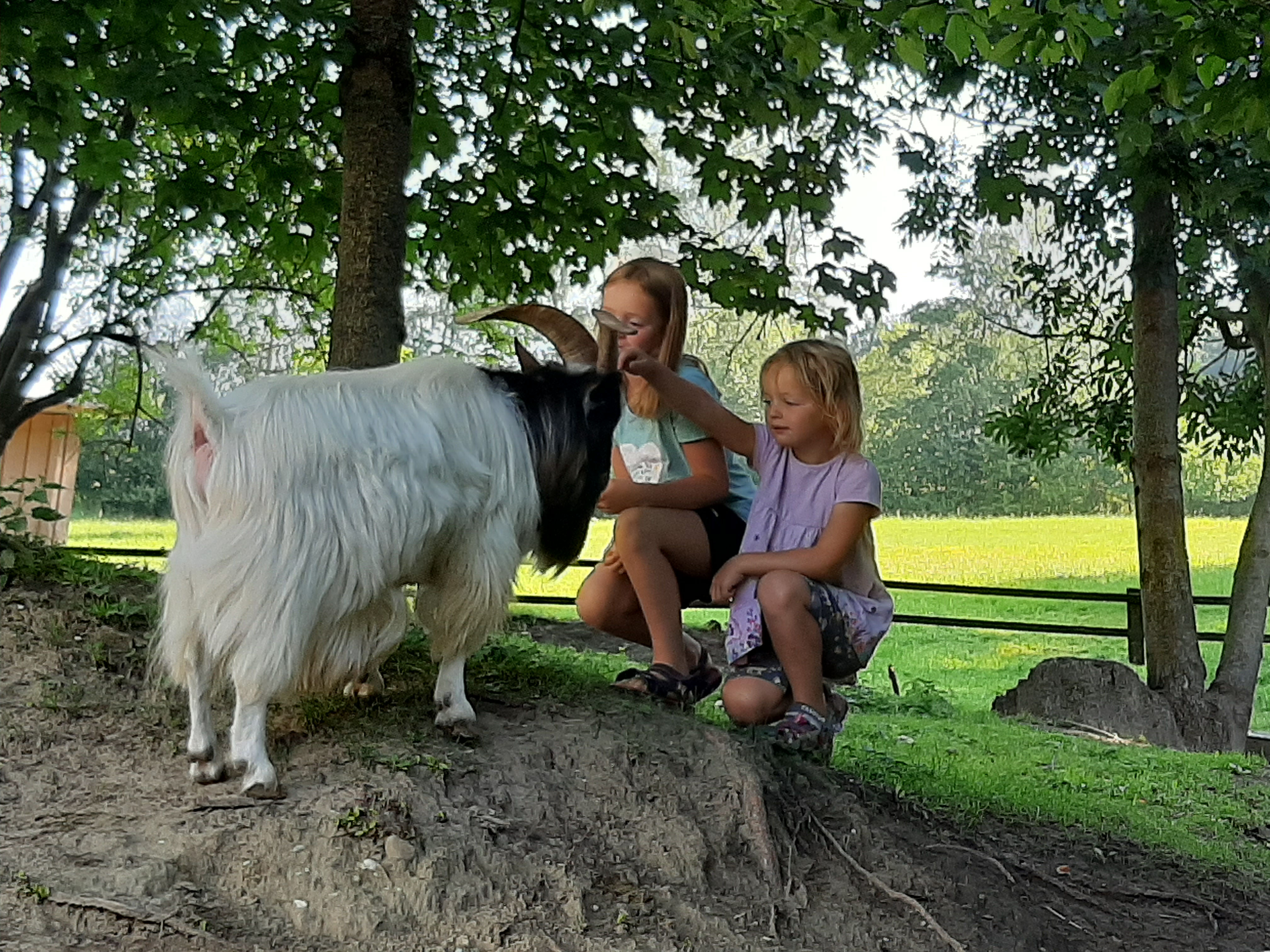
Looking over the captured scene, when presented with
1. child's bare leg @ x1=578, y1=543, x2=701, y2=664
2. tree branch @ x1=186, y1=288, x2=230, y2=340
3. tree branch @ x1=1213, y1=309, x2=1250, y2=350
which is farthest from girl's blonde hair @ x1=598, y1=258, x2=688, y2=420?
tree branch @ x1=1213, y1=309, x2=1250, y2=350

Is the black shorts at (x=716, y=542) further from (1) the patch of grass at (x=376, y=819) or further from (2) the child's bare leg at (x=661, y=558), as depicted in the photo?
(1) the patch of grass at (x=376, y=819)

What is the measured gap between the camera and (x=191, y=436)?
2891mm

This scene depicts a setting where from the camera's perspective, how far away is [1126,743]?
722 centimetres

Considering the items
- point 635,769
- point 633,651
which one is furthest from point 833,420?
→ point 633,651

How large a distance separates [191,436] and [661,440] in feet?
4.71

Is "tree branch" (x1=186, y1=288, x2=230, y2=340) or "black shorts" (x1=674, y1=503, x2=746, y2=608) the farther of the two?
"tree branch" (x1=186, y1=288, x2=230, y2=340)

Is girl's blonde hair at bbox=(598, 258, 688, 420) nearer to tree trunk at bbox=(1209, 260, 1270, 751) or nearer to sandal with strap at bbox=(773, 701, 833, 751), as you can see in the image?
sandal with strap at bbox=(773, 701, 833, 751)

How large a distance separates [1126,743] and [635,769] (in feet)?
16.4

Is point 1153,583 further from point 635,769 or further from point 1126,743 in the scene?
point 635,769

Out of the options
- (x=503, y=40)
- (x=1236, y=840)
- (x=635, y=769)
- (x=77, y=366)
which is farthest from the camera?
(x=77, y=366)

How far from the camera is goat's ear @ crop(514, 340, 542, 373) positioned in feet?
11.4

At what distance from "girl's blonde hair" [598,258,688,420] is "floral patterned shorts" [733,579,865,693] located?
0.74 metres

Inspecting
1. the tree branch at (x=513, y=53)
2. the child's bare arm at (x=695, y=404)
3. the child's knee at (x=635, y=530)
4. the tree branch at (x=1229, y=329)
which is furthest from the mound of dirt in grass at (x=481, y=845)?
the tree branch at (x=1229, y=329)

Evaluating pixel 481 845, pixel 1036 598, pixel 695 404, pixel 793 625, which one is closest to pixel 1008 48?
pixel 695 404
